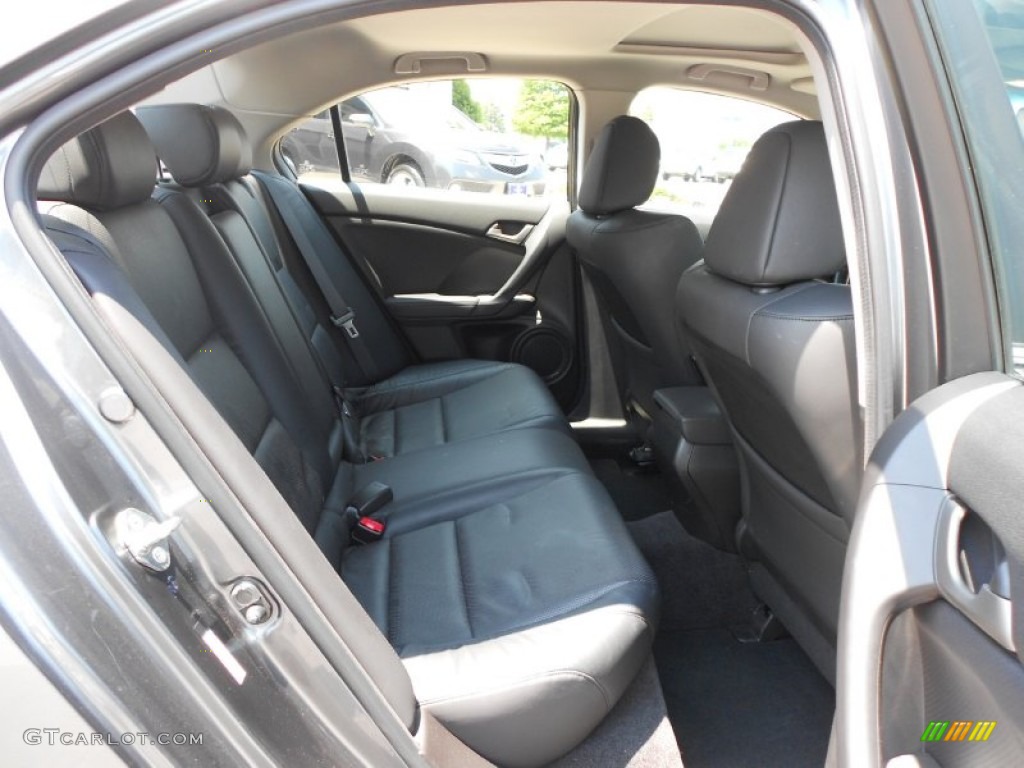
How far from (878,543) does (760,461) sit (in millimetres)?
655

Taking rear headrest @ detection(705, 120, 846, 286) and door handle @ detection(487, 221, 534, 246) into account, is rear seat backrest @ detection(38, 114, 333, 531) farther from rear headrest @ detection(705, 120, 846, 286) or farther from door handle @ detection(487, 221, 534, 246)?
door handle @ detection(487, 221, 534, 246)

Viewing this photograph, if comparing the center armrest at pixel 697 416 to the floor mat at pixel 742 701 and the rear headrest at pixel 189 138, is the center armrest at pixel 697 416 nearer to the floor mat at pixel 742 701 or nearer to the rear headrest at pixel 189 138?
the floor mat at pixel 742 701

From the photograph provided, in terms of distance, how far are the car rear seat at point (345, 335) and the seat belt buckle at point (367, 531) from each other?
1.54 ft

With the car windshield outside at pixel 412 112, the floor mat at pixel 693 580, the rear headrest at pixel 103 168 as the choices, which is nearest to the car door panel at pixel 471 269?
the car windshield outside at pixel 412 112

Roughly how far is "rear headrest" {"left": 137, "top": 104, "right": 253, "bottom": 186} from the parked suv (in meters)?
0.97

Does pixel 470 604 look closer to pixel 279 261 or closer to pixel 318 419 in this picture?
pixel 318 419

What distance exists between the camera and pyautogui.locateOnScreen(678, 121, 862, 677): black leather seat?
1.15 metres

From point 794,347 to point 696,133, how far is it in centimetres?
172

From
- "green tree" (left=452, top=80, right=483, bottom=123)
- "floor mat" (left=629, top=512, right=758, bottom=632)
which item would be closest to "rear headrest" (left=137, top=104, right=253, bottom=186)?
"green tree" (left=452, top=80, right=483, bottom=123)

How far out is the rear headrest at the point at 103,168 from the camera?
111cm

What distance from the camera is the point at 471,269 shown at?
3.04 m

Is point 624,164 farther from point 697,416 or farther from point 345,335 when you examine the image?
point 345,335

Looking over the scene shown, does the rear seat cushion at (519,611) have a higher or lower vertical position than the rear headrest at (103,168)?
lower

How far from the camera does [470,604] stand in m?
1.38
